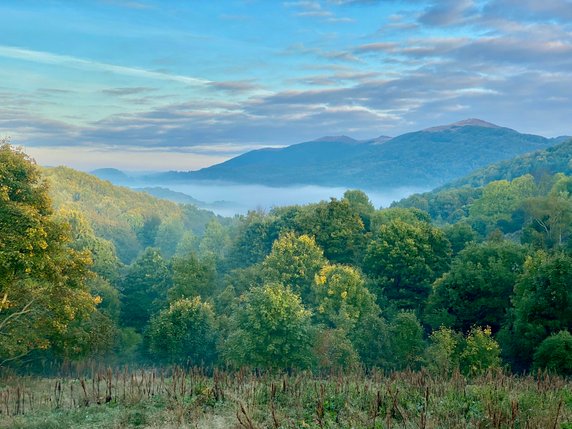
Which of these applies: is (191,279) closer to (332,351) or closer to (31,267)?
(332,351)

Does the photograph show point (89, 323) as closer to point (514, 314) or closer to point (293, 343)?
point (293, 343)

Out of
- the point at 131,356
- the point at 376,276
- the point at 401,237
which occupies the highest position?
the point at 401,237

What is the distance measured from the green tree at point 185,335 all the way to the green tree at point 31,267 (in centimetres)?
1875

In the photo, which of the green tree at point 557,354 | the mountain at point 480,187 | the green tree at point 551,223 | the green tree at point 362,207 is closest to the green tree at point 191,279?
the green tree at point 362,207

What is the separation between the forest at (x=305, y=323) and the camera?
47.4 feet

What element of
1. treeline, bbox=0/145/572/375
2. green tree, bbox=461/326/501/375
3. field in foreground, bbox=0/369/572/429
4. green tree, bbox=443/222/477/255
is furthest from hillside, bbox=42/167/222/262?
field in foreground, bbox=0/369/572/429

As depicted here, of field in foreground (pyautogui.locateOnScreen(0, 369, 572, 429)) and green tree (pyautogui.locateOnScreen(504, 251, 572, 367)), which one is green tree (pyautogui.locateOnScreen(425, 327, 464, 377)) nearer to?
green tree (pyautogui.locateOnScreen(504, 251, 572, 367))

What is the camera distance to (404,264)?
51.5m

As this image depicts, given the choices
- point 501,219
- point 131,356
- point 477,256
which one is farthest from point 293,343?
point 501,219

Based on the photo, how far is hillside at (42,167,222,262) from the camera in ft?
452

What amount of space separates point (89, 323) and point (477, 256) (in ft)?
102

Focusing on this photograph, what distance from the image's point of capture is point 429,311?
4459 cm

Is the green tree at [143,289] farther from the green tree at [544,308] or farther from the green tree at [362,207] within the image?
the green tree at [544,308]

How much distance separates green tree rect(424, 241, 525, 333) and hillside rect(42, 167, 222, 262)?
329ft
